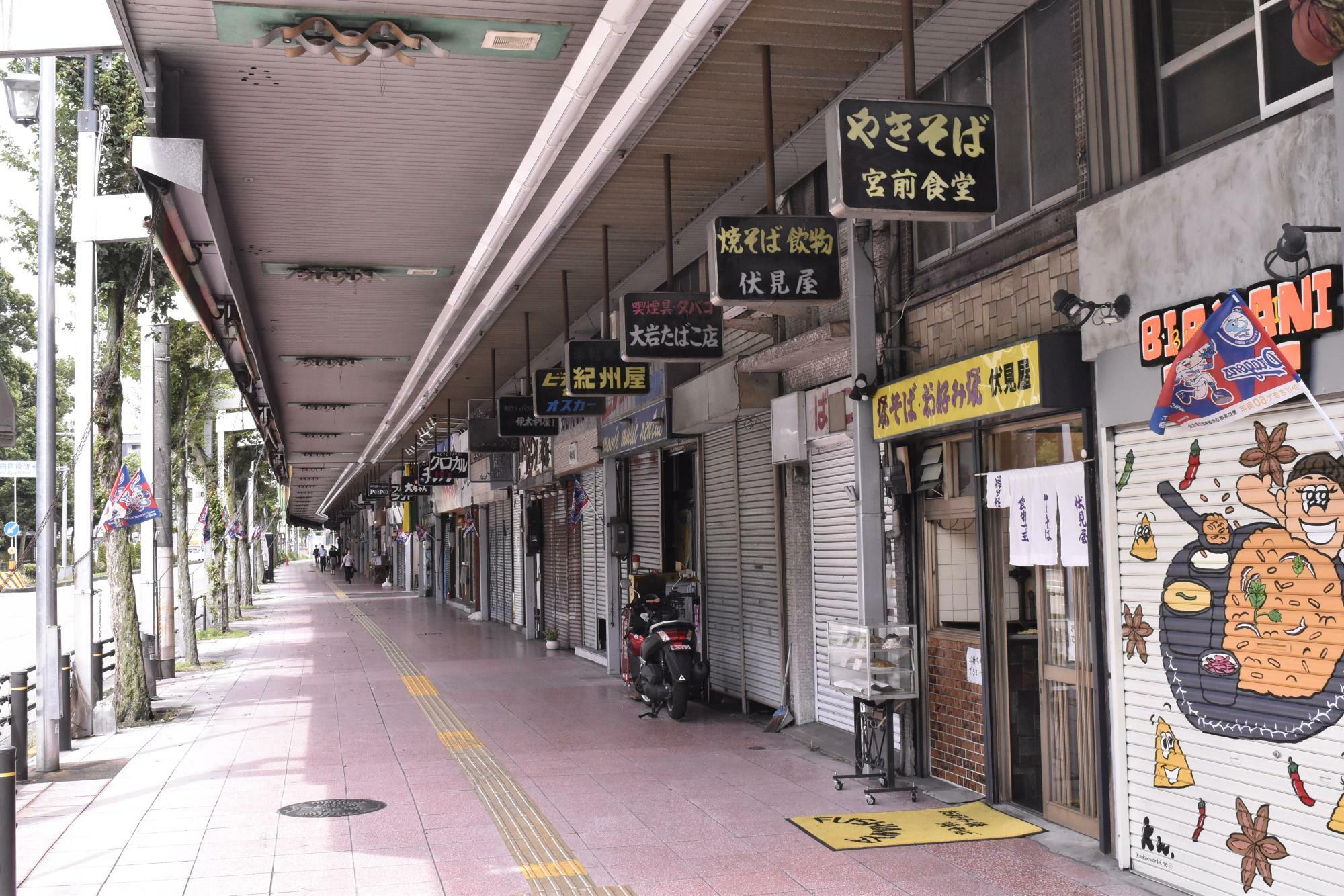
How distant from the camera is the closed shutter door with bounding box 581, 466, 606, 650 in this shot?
18719mm

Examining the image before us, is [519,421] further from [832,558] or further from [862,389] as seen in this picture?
[862,389]

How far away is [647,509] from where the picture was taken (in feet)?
54.7

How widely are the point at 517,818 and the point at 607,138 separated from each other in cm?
472

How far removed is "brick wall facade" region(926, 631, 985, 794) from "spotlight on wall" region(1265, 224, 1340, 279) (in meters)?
4.11

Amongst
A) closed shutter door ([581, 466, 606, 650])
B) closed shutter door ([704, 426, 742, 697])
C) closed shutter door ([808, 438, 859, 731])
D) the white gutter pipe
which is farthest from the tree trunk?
closed shutter door ([808, 438, 859, 731])

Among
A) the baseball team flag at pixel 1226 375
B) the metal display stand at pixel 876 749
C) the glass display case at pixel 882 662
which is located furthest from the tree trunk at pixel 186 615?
the baseball team flag at pixel 1226 375

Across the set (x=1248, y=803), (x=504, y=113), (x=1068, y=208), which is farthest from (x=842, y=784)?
(x=504, y=113)

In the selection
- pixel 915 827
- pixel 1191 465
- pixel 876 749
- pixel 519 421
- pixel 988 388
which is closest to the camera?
pixel 1191 465

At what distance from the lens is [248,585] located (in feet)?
126

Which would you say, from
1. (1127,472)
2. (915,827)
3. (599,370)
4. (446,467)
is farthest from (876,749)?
(446,467)

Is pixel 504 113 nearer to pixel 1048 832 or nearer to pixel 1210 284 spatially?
pixel 1210 284

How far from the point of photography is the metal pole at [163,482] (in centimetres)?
1675

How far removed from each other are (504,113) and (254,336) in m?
9.76

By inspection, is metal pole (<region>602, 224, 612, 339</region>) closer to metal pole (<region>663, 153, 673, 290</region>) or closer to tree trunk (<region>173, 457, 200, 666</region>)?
metal pole (<region>663, 153, 673, 290</region>)
